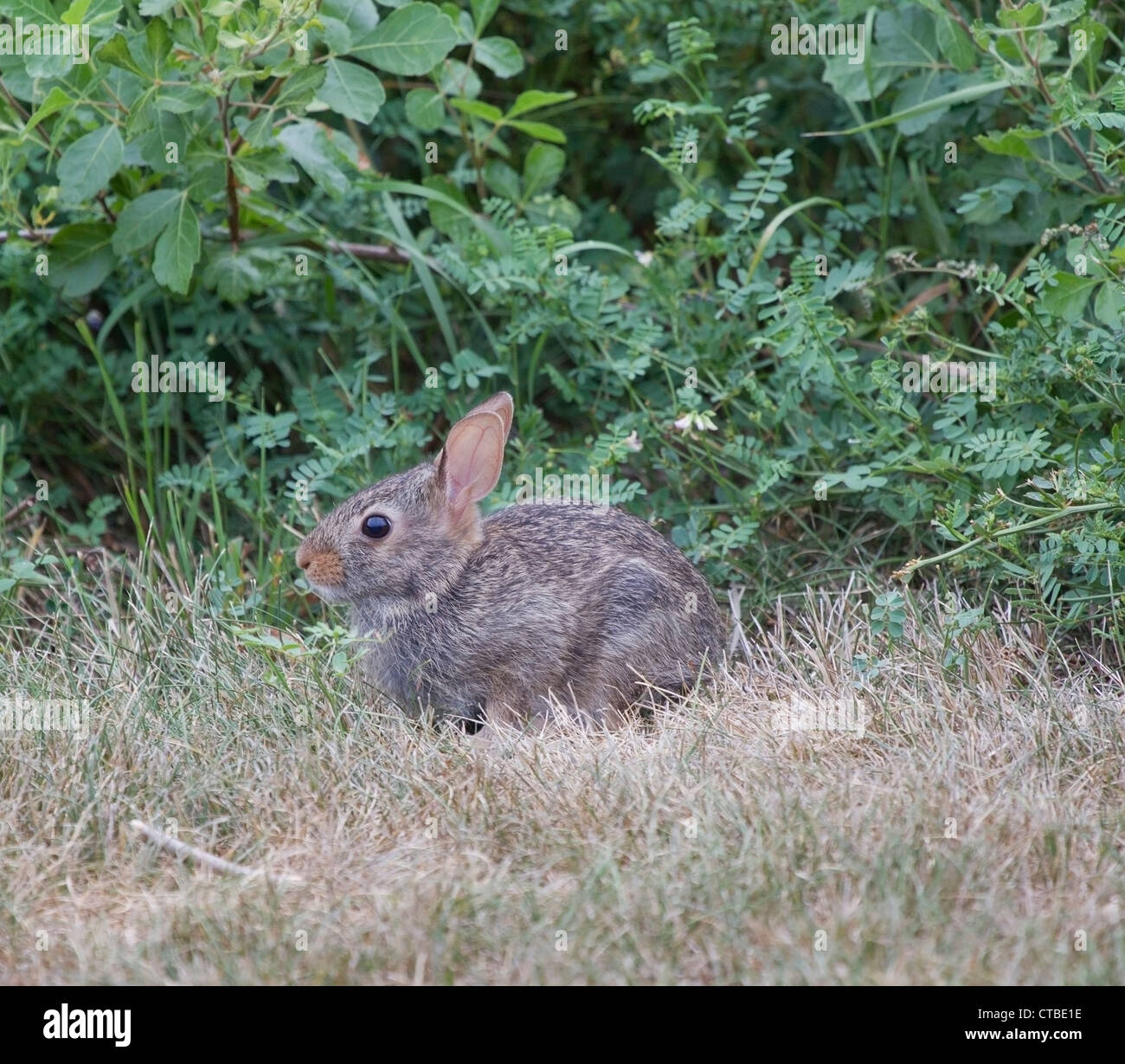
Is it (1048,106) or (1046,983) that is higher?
(1048,106)

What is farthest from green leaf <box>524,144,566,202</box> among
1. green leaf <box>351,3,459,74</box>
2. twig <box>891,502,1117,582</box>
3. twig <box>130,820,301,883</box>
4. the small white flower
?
twig <box>130,820,301,883</box>

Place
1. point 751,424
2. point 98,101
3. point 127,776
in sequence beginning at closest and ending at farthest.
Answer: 1. point 127,776
2. point 98,101
3. point 751,424

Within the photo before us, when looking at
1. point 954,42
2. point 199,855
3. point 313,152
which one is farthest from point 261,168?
point 199,855

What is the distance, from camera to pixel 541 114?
7.31m

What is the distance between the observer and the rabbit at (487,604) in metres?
5.09

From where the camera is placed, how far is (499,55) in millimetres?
6297

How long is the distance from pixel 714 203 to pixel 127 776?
3146 mm

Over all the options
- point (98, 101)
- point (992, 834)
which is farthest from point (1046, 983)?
point (98, 101)

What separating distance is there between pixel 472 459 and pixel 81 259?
6.96ft

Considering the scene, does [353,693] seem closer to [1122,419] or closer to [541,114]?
[1122,419]

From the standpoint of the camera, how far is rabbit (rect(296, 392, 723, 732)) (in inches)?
200

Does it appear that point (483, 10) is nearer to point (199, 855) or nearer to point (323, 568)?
point (323, 568)

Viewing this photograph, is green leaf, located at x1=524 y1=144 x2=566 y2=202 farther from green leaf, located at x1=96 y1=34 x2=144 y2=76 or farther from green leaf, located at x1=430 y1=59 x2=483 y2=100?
green leaf, located at x1=96 y1=34 x2=144 y2=76

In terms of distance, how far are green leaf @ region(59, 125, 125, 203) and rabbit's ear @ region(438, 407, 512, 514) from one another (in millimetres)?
1684
